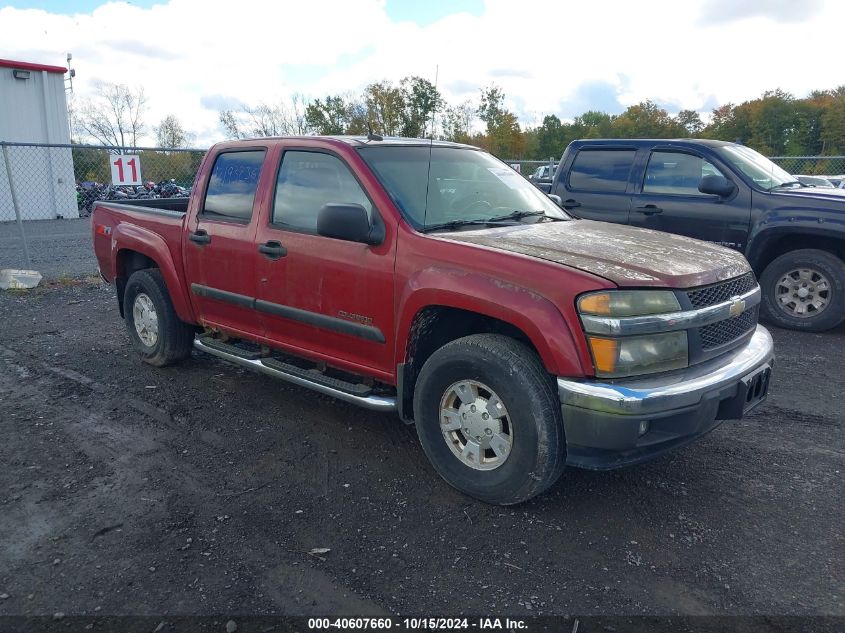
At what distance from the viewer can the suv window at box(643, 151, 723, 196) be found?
24.4 feet

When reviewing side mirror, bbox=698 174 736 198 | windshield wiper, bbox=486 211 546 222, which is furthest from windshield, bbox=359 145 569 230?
side mirror, bbox=698 174 736 198

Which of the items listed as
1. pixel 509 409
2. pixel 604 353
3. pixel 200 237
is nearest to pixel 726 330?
pixel 604 353

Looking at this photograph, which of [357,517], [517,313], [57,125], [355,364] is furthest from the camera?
[57,125]

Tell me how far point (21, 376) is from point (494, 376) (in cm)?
437

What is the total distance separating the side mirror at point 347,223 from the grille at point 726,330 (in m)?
1.78

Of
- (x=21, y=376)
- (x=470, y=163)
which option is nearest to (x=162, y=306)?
(x=21, y=376)

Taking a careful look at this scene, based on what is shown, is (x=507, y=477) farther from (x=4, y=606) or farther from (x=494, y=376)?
(x=4, y=606)

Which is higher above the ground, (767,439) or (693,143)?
(693,143)

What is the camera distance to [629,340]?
2.99m

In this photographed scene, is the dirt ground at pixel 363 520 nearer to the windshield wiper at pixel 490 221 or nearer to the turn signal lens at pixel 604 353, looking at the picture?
the turn signal lens at pixel 604 353

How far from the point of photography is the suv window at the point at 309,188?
4082mm


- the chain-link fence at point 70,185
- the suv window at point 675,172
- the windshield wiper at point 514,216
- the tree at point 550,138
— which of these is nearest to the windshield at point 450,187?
the windshield wiper at point 514,216

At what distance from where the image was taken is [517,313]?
3.14 m

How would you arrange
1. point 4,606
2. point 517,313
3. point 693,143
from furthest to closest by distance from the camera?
point 693,143 → point 517,313 → point 4,606
